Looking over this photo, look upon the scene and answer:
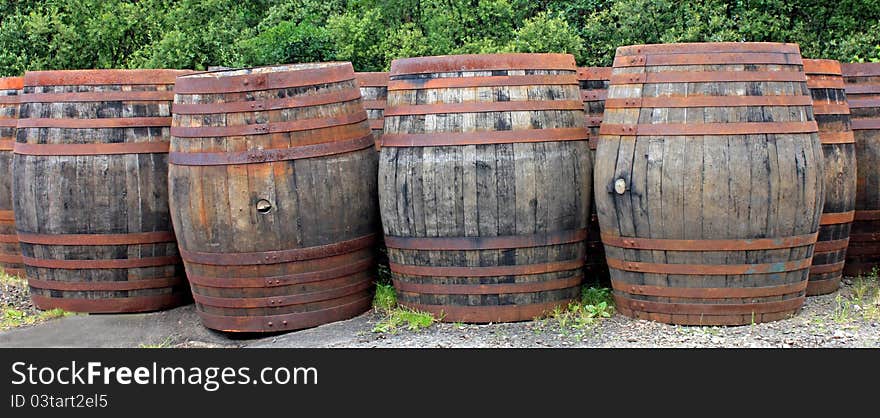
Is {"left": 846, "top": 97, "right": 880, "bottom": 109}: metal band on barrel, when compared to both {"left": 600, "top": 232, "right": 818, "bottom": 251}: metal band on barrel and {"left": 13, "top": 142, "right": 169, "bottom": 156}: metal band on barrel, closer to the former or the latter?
{"left": 600, "top": 232, "right": 818, "bottom": 251}: metal band on barrel

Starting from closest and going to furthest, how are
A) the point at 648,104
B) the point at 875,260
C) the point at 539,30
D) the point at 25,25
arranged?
the point at 648,104 → the point at 875,260 → the point at 539,30 → the point at 25,25

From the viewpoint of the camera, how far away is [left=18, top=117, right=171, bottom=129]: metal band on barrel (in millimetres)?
6406

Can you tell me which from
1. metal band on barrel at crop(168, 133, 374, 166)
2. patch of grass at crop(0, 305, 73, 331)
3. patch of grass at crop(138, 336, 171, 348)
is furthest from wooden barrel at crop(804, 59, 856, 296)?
patch of grass at crop(0, 305, 73, 331)

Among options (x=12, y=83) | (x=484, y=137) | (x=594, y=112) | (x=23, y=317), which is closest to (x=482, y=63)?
(x=484, y=137)

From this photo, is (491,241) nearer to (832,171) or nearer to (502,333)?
(502,333)

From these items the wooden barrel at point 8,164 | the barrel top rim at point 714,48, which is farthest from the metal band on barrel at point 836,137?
the wooden barrel at point 8,164

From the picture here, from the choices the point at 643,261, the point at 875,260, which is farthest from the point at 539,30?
the point at 643,261

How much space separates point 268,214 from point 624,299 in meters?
2.06

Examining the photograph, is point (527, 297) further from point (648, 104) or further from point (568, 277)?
point (648, 104)

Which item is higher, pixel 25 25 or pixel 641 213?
pixel 25 25

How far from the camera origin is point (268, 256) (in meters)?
5.86

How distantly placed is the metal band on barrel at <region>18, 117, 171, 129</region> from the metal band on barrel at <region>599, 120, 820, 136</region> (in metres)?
2.92

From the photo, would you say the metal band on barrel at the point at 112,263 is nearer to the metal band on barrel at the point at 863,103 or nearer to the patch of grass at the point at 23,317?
the patch of grass at the point at 23,317

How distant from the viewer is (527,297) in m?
5.88
